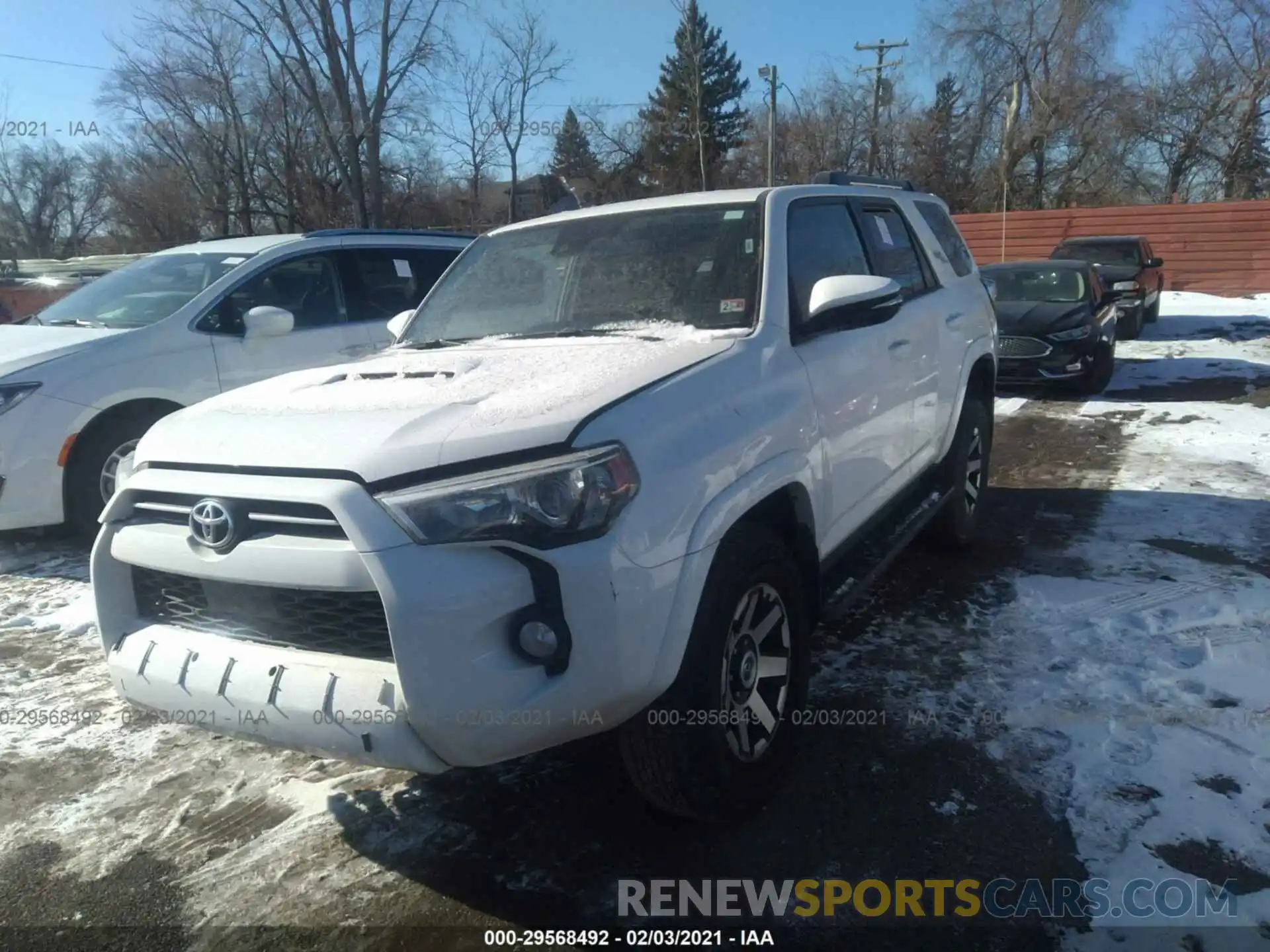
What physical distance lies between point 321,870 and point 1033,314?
10.0 metres

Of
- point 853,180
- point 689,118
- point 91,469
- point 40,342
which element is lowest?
point 91,469

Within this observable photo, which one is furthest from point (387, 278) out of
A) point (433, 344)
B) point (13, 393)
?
point (433, 344)

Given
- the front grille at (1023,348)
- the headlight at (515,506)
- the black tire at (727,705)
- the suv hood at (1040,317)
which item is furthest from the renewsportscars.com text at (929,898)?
the front grille at (1023,348)

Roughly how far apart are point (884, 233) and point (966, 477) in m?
1.52

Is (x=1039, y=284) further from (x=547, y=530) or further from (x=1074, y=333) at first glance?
(x=547, y=530)

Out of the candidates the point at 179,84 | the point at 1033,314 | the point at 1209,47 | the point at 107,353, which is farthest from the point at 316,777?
the point at 1209,47

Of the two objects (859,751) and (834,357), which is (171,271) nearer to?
(834,357)

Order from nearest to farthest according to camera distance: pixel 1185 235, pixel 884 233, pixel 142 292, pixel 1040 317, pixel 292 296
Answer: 1. pixel 884 233
2. pixel 142 292
3. pixel 292 296
4. pixel 1040 317
5. pixel 1185 235

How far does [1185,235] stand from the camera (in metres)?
23.4

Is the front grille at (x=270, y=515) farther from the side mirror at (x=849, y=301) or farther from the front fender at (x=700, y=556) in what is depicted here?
the side mirror at (x=849, y=301)

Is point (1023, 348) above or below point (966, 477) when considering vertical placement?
above

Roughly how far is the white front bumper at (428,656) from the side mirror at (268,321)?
10.8ft

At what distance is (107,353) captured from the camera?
532 centimetres

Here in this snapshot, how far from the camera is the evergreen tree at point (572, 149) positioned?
5425cm
